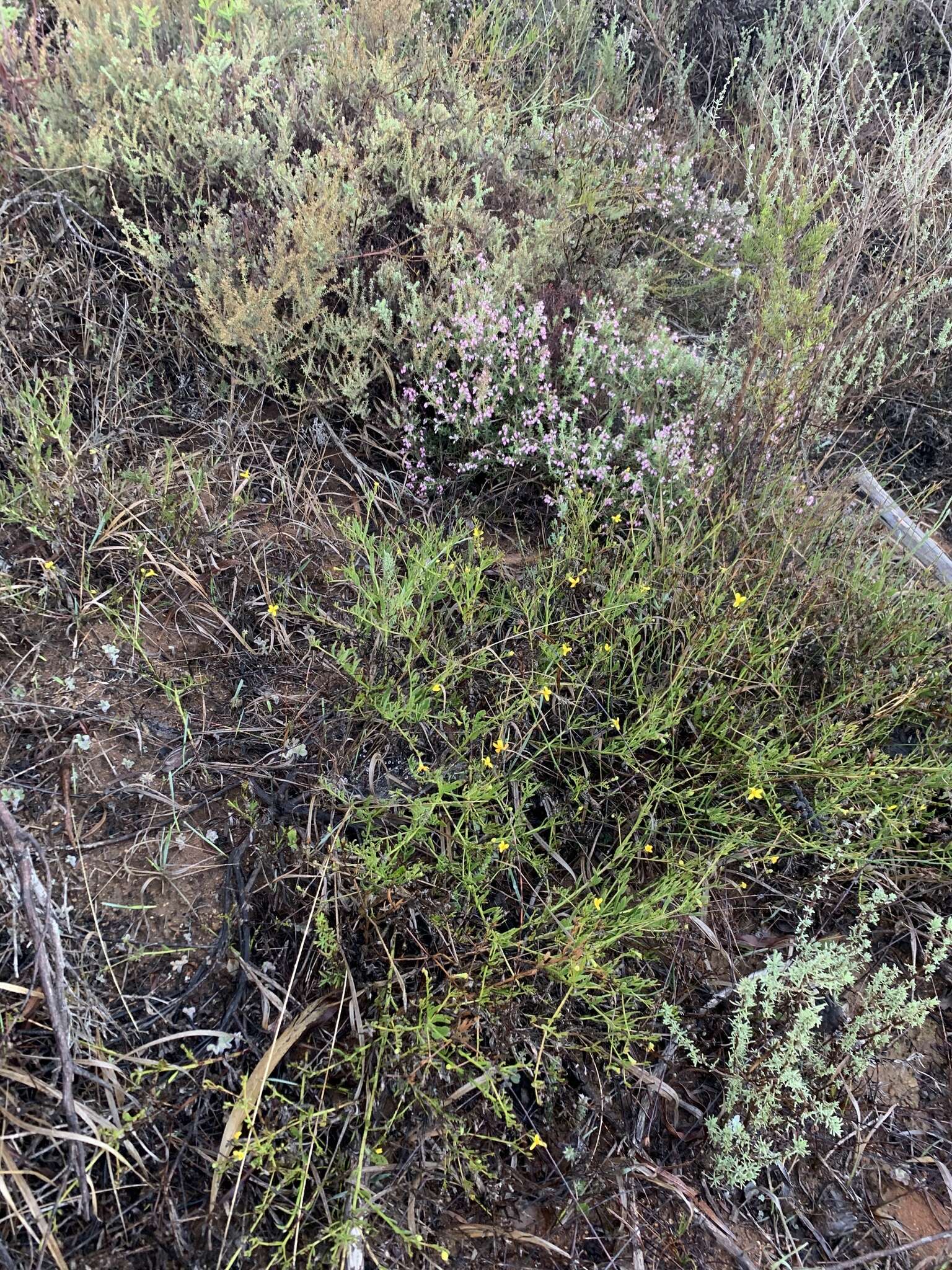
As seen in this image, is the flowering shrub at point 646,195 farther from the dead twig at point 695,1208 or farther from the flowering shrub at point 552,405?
the dead twig at point 695,1208

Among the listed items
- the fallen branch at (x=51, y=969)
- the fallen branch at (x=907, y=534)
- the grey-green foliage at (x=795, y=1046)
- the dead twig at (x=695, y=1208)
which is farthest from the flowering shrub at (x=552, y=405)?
the dead twig at (x=695, y=1208)

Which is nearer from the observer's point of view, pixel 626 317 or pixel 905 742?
pixel 905 742

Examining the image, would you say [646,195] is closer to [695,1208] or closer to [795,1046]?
[795,1046]

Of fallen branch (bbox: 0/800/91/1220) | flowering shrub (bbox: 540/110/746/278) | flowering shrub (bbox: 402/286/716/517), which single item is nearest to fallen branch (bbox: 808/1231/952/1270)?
fallen branch (bbox: 0/800/91/1220)

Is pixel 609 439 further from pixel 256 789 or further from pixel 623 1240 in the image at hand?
pixel 623 1240

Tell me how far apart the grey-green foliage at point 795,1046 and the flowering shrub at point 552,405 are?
1332mm

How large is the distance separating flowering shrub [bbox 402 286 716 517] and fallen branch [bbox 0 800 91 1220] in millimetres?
1496

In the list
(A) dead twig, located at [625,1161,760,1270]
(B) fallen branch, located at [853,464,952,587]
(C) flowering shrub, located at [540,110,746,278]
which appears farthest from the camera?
(C) flowering shrub, located at [540,110,746,278]

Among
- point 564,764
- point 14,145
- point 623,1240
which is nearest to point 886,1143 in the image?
point 623,1240

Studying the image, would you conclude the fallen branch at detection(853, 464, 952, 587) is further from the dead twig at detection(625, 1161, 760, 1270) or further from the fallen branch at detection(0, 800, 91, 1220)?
the fallen branch at detection(0, 800, 91, 1220)

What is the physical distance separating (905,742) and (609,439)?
49.2 inches

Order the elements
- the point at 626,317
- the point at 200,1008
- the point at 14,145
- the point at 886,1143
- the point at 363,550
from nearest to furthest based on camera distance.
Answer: the point at 200,1008
the point at 886,1143
the point at 363,550
the point at 14,145
the point at 626,317

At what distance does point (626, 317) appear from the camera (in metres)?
3.06

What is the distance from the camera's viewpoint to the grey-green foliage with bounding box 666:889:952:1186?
1829mm
